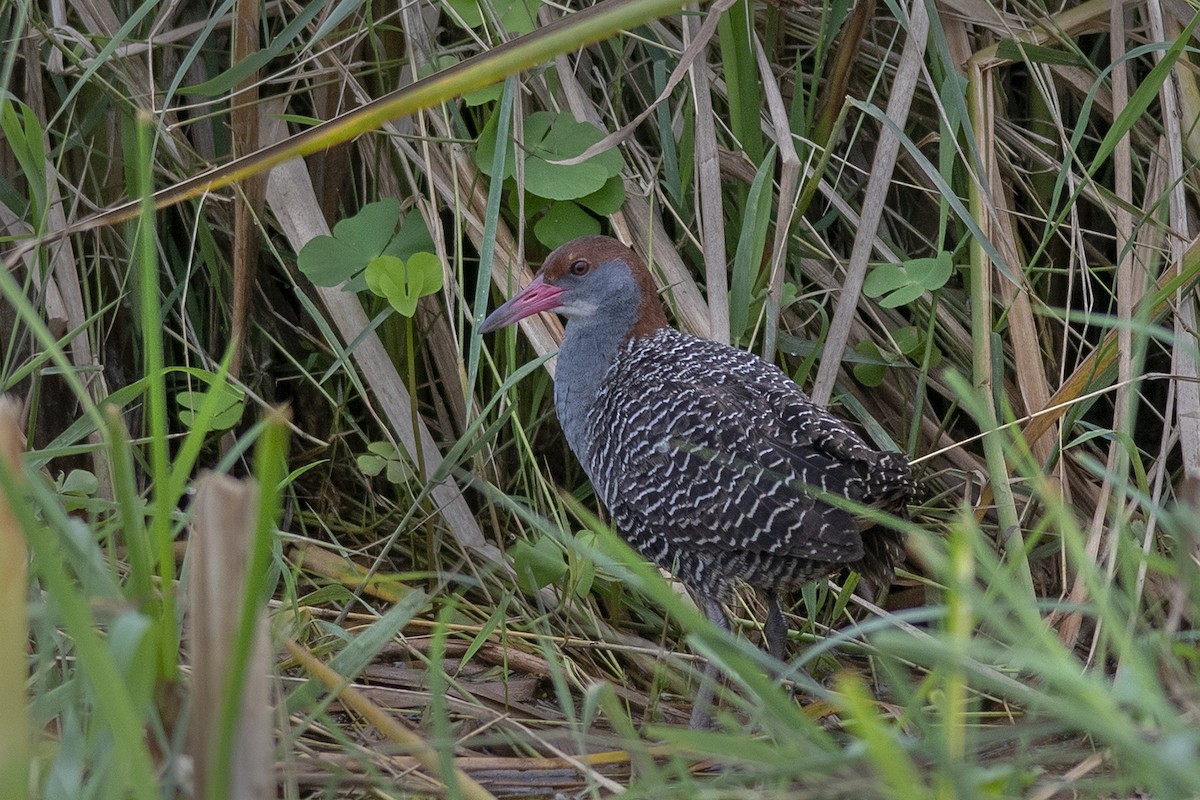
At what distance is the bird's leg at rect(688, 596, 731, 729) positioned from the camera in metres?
2.31

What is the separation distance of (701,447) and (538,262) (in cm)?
108

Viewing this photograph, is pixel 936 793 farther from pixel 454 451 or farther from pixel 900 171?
pixel 900 171

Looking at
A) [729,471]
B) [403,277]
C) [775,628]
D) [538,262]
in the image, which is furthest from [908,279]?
[403,277]

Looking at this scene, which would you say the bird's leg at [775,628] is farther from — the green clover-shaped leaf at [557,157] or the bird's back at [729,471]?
the green clover-shaped leaf at [557,157]

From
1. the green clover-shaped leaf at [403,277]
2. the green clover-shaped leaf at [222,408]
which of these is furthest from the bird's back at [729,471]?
the green clover-shaped leaf at [222,408]

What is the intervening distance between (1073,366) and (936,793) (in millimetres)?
1871

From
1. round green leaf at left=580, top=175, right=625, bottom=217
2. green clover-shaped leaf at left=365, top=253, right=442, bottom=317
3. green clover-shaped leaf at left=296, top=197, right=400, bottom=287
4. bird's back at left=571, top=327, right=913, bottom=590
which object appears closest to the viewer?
bird's back at left=571, top=327, right=913, bottom=590

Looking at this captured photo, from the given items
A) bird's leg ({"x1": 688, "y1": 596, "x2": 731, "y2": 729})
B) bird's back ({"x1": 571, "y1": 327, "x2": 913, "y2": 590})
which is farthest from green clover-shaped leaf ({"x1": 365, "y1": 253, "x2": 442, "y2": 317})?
bird's leg ({"x1": 688, "y1": 596, "x2": 731, "y2": 729})

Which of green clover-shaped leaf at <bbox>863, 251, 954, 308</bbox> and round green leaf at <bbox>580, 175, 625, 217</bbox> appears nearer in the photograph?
green clover-shaped leaf at <bbox>863, 251, 954, 308</bbox>

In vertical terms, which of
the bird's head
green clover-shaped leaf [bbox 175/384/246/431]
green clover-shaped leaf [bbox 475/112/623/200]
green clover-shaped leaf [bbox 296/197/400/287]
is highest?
green clover-shaped leaf [bbox 475/112/623/200]

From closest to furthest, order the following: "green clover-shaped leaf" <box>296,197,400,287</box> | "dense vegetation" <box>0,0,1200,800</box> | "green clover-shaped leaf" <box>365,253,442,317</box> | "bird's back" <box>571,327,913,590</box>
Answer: "bird's back" <box>571,327,913,590</box> → "dense vegetation" <box>0,0,1200,800</box> → "green clover-shaped leaf" <box>365,253,442,317</box> → "green clover-shaped leaf" <box>296,197,400,287</box>

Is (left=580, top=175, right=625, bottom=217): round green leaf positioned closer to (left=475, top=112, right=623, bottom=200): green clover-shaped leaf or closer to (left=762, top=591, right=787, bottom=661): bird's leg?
(left=475, top=112, right=623, bottom=200): green clover-shaped leaf

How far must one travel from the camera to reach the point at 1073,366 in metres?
2.91

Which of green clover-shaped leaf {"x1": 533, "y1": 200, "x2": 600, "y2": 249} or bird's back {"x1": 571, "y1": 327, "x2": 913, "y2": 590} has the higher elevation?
green clover-shaped leaf {"x1": 533, "y1": 200, "x2": 600, "y2": 249}
